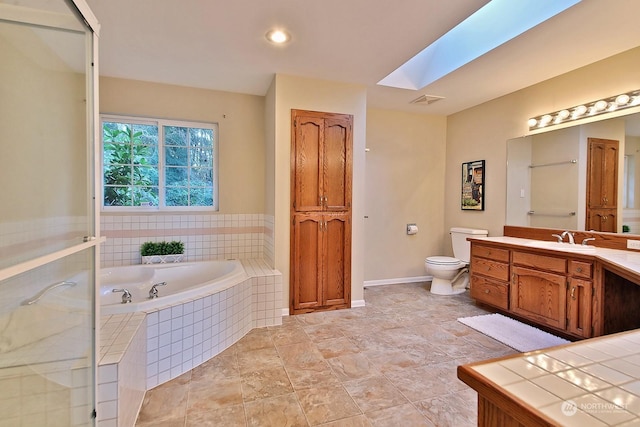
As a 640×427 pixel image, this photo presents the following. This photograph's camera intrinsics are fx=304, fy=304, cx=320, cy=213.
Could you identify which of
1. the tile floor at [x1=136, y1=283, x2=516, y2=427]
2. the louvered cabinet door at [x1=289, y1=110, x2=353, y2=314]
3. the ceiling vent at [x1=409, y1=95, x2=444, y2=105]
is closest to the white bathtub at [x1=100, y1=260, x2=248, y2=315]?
the tile floor at [x1=136, y1=283, x2=516, y2=427]

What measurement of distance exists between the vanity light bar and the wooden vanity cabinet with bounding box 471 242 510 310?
139 centimetres

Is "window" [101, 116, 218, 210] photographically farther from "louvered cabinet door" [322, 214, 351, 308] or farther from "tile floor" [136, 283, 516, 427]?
"tile floor" [136, 283, 516, 427]

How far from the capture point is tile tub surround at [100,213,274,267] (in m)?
3.18

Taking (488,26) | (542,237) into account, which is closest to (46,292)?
(488,26)

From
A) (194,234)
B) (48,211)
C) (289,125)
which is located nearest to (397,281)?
(289,125)

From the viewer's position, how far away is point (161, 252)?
3.21m

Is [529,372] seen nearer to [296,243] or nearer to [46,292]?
[46,292]

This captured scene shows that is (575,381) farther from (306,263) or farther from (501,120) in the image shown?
(501,120)

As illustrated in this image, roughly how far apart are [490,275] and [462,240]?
827 millimetres

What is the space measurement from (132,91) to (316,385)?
3334 millimetres

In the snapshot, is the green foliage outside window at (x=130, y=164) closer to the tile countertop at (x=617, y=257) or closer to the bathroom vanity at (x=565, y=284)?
the bathroom vanity at (x=565, y=284)

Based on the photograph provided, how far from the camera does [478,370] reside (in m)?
0.68

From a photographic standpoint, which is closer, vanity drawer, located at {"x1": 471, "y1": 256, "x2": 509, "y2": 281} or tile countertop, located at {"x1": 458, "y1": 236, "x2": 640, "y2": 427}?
tile countertop, located at {"x1": 458, "y1": 236, "x2": 640, "y2": 427}

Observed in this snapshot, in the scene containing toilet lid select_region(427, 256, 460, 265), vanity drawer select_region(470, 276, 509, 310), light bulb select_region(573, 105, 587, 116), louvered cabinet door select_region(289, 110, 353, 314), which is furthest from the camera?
toilet lid select_region(427, 256, 460, 265)
